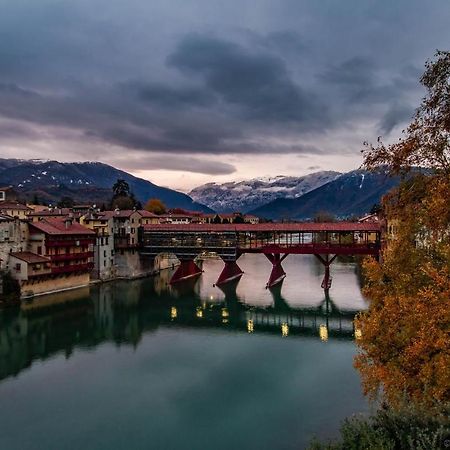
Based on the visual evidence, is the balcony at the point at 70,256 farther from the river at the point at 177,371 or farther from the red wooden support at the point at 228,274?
the red wooden support at the point at 228,274

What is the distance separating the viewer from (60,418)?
25.4m

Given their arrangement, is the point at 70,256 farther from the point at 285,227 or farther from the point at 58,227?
the point at 285,227

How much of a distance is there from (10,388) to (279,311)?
30.0 meters

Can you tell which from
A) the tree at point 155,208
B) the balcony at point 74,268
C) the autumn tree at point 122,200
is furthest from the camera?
the tree at point 155,208

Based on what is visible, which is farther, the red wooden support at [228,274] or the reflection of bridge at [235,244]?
the red wooden support at [228,274]

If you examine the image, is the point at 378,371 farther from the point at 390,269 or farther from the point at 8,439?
the point at 8,439

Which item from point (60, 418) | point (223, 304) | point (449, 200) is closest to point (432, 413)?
point (449, 200)

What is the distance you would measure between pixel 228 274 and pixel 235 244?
494 cm

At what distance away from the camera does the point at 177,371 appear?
33.2 m

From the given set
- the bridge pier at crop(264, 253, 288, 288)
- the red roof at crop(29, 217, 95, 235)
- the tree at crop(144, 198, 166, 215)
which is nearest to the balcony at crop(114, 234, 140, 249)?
the red roof at crop(29, 217, 95, 235)

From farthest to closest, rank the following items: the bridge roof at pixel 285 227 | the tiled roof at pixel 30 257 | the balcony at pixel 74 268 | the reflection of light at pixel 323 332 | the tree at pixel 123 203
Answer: the tree at pixel 123 203 → the bridge roof at pixel 285 227 → the balcony at pixel 74 268 → the tiled roof at pixel 30 257 → the reflection of light at pixel 323 332

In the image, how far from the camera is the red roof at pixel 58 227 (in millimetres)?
60850

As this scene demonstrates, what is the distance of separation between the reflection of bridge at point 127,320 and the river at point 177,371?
124mm

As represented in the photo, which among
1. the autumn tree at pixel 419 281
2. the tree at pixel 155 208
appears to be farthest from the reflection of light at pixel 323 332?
the tree at pixel 155 208
